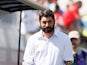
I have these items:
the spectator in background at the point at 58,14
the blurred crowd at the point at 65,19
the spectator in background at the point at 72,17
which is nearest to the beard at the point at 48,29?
the blurred crowd at the point at 65,19

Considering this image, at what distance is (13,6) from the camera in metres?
6.08

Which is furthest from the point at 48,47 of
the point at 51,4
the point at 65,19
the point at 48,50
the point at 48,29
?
the point at 51,4

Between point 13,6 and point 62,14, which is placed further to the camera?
point 62,14

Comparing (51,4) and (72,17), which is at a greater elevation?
(51,4)

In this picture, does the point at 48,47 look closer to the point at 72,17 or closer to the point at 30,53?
the point at 30,53

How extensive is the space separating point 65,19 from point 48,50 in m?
4.90

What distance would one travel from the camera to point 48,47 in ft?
9.41

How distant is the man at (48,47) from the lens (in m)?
2.84

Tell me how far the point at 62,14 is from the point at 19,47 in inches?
59.0

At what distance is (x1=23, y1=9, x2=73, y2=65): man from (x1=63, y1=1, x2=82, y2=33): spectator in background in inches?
179

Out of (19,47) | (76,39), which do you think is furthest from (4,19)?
A: (76,39)

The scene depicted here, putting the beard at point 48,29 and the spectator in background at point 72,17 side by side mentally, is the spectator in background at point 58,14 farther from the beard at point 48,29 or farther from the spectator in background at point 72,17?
the beard at point 48,29

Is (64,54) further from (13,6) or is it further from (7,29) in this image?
(7,29)

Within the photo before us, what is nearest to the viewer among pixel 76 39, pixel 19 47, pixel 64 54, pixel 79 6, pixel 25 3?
pixel 64 54
